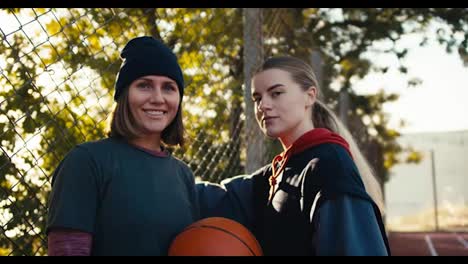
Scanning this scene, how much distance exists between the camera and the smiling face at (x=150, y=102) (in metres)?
2.32

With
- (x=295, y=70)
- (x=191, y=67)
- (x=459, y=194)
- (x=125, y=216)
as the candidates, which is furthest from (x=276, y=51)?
(x=459, y=194)

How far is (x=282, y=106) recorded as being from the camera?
2641 mm

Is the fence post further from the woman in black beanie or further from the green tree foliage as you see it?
the woman in black beanie

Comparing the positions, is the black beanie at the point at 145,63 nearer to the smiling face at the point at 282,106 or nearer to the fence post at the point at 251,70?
the smiling face at the point at 282,106

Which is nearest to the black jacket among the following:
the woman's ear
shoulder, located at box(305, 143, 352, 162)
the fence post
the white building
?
shoulder, located at box(305, 143, 352, 162)

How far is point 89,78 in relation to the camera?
2730mm

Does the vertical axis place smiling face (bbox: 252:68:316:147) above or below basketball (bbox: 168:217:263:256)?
above

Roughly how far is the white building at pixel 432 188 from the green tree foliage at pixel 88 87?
48.1 ft

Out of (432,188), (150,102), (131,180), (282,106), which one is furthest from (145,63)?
(432,188)

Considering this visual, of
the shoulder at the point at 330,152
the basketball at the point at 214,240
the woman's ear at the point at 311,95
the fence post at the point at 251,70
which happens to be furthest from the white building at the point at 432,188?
the basketball at the point at 214,240

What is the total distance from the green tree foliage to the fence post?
0.09 m

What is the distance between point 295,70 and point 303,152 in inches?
15.6

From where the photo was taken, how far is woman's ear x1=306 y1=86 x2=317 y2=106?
2740 mm
